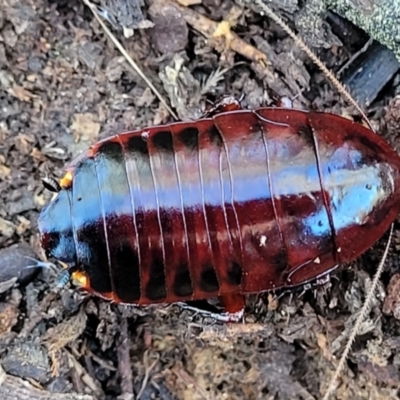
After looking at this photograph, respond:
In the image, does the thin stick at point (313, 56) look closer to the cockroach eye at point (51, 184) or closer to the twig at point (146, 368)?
the cockroach eye at point (51, 184)

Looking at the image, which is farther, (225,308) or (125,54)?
(125,54)

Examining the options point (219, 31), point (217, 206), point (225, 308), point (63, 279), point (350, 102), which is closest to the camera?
point (217, 206)

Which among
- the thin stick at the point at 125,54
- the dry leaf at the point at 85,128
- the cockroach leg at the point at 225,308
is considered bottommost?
the cockroach leg at the point at 225,308

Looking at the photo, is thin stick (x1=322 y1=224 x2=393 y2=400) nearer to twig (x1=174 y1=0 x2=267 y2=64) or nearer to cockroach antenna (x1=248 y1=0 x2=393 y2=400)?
cockroach antenna (x1=248 y1=0 x2=393 y2=400)

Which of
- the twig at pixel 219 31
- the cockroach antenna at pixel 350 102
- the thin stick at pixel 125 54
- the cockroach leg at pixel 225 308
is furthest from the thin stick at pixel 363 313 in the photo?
the thin stick at pixel 125 54

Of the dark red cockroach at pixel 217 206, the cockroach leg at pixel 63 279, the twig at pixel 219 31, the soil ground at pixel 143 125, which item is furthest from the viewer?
the twig at pixel 219 31

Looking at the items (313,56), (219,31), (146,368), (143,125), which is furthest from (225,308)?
(219,31)

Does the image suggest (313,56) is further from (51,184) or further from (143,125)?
(51,184)

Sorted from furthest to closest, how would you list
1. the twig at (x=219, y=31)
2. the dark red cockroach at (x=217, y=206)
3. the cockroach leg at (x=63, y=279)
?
the twig at (x=219, y=31) < the cockroach leg at (x=63, y=279) < the dark red cockroach at (x=217, y=206)
